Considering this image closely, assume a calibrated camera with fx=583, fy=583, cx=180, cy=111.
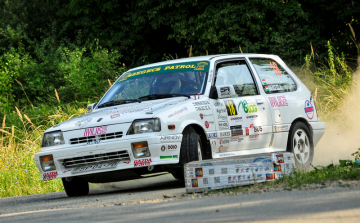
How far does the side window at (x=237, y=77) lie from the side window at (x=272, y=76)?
0.24 metres

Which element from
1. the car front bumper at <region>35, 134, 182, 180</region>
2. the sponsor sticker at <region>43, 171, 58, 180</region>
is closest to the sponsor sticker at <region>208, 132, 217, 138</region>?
the car front bumper at <region>35, 134, 182, 180</region>

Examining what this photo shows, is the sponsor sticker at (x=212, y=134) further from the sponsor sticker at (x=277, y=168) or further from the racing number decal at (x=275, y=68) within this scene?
the racing number decal at (x=275, y=68)

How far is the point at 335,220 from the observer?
12.7ft

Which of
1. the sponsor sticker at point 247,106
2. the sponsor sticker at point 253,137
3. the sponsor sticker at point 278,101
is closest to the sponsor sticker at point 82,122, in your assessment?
the sponsor sticker at point 247,106

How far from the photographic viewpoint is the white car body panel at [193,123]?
22.1ft

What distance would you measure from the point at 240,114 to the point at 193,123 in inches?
38.4

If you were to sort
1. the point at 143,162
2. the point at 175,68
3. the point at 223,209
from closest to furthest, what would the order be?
the point at 223,209 < the point at 143,162 < the point at 175,68

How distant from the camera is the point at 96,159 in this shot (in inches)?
271

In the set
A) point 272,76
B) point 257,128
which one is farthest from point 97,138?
point 272,76

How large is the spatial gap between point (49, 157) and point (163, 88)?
1.80 metres

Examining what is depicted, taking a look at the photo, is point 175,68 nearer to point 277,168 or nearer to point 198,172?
point 198,172

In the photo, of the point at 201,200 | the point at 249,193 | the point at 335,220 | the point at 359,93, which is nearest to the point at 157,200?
the point at 201,200

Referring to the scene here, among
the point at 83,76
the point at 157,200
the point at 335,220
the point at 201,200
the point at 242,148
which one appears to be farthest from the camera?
the point at 83,76

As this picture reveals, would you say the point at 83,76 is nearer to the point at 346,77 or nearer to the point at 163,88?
the point at 346,77
